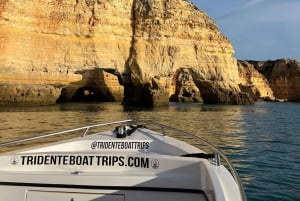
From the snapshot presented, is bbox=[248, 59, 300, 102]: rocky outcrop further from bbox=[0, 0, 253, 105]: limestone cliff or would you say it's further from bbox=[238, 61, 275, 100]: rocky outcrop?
bbox=[0, 0, 253, 105]: limestone cliff

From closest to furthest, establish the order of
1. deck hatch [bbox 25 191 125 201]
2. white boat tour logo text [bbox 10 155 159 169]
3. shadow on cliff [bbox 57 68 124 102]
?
1. deck hatch [bbox 25 191 125 201]
2. white boat tour logo text [bbox 10 155 159 169]
3. shadow on cliff [bbox 57 68 124 102]

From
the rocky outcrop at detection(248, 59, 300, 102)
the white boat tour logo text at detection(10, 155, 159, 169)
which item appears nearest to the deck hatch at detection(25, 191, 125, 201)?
the white boat tour logo text at detection(10, 155, 159, 169)

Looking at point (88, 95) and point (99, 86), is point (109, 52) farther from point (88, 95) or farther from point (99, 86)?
point (88, 95)

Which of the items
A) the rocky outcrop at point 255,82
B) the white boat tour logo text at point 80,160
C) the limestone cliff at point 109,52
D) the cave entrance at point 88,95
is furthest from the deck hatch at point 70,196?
the rocky outcrop at point 255,82

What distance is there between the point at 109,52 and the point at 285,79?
61626 millimetres

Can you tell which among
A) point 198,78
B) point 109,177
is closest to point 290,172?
point 109,177

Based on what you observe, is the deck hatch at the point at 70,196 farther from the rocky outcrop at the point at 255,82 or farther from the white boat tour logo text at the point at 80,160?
the rocky outcrop at the point at 255,82

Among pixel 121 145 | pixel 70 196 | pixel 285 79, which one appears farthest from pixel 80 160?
pixel 285 79

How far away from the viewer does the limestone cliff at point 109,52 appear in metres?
37.6

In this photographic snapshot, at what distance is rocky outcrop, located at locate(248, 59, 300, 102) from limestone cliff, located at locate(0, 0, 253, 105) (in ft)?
134

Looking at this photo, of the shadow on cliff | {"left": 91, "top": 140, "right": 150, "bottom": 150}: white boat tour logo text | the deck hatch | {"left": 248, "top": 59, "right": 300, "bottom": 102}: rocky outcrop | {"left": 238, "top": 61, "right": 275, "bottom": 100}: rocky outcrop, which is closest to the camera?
the deck hatch

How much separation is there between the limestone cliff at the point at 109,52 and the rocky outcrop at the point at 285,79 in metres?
40.8

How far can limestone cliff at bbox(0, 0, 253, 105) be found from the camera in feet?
123

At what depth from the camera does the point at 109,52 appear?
45.2 meters
